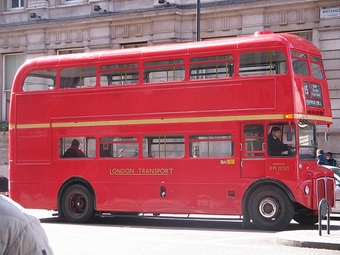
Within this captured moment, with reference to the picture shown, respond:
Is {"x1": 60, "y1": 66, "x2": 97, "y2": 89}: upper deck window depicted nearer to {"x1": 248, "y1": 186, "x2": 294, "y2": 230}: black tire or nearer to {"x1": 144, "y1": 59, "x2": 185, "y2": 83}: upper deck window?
{"x1": 144, "y1": 59, "x2": 185, "y2": 83}: upper deck window

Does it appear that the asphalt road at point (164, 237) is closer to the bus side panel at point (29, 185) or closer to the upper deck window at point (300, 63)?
the bus side panel at point (29, 185)

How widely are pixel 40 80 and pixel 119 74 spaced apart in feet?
8.05

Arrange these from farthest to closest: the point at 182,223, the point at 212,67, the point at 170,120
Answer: the point at 182,223 → the point at 170,120 → the point at 212,67

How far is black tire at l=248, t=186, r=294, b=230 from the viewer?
43.8 feet

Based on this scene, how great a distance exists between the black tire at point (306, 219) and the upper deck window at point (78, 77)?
5.90m

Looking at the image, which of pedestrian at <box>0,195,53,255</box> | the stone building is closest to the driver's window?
the stone building

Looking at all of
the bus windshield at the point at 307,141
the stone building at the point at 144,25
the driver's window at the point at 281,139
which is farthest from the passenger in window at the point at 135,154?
the stone building at the point at 144,25

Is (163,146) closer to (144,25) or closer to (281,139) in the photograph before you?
(281,139)

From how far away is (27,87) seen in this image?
667 inches

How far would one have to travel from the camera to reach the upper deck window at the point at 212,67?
14.2 meters

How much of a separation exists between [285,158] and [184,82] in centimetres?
293

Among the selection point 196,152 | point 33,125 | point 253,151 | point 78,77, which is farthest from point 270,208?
point 33,125

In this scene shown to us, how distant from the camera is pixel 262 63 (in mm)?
13883

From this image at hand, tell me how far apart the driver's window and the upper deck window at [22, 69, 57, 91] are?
6.02 meters
